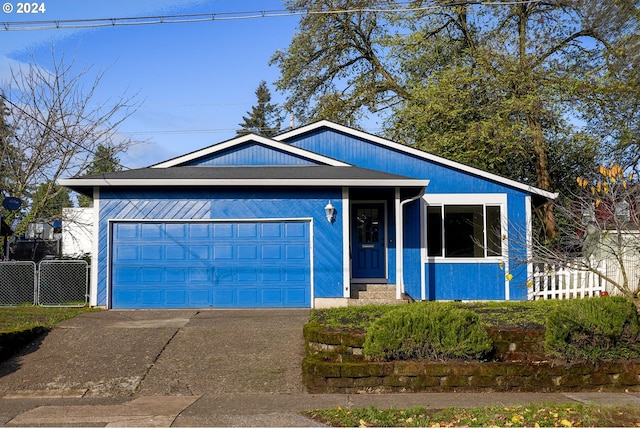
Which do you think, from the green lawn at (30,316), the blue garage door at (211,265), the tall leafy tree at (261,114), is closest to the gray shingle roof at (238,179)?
the blue garage door at (211,265)

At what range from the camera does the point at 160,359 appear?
30.2ft

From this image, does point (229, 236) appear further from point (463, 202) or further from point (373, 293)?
point (463, 202)

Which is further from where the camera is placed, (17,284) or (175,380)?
(17,284)

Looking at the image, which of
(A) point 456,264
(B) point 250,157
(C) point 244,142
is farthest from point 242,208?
(A) point 456,264

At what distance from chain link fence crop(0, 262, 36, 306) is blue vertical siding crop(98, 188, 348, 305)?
2.26 meters

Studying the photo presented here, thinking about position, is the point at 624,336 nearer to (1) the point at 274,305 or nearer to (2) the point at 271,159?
(1) the point at 274,305

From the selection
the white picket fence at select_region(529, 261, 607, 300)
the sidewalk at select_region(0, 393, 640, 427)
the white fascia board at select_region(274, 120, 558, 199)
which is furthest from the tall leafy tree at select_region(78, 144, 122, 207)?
the white picket fence at select_region(529, 261, 607, 300)

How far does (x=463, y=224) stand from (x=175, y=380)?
905 centimetres

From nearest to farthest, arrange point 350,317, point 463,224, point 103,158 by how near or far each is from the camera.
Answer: point 350,317 → point 463,224 → point 103,158

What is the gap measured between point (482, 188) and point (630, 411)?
30.9 ft

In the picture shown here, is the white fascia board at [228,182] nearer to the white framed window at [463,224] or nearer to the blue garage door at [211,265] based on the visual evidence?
the blue garage door at [211,265]

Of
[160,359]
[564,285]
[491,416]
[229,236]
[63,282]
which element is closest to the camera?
[491,416]

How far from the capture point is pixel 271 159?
605 inches

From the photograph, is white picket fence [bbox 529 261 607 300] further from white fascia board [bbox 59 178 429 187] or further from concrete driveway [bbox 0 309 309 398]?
concrete driveway [bbox 0 309 309 398]
